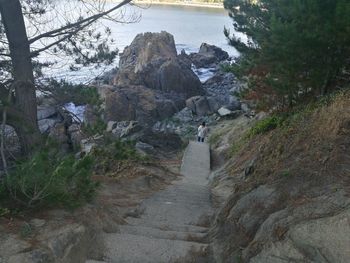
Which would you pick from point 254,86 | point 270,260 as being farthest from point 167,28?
point 270,260

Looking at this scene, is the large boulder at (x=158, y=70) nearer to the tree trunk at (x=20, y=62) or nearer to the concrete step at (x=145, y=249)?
the tree trunk at (x=20, y=62)

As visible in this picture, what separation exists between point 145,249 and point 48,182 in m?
1.41

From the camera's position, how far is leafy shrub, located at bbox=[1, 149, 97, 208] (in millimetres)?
5609

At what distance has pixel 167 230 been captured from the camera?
277 inches

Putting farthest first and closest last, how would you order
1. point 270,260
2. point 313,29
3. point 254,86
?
point 254,86
point 313,29
point 270,260

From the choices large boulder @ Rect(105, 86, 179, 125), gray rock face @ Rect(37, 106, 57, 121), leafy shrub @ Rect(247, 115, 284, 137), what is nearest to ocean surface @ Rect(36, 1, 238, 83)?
large boulder @ Rect(105, 86, 179, 125)

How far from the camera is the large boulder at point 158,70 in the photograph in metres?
37.1

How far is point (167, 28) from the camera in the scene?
81062 mm

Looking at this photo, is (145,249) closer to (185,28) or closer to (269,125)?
(269,125)

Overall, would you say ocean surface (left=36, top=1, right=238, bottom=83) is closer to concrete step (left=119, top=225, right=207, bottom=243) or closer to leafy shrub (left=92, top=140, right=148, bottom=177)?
leafy shrub (left=92, top=140, right=148, bottom=177)

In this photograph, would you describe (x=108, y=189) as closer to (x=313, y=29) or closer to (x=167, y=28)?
(x=313, y=29)

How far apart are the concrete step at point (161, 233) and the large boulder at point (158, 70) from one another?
96.4 feet

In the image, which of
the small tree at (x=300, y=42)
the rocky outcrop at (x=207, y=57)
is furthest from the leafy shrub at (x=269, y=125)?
the rocky outcrop at (x=207, y=57)

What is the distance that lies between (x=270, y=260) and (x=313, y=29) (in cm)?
760
